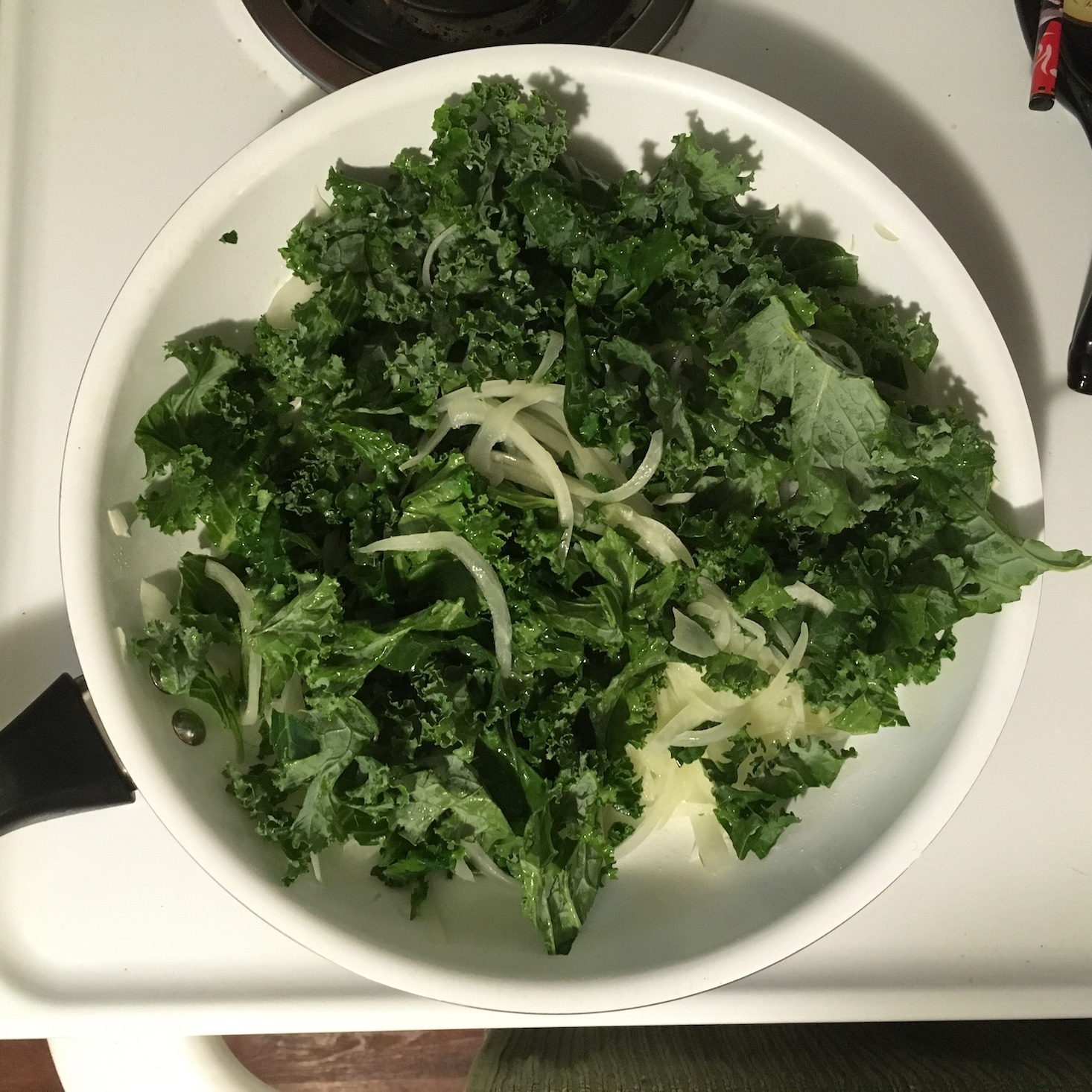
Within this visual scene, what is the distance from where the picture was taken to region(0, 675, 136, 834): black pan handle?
902 mm

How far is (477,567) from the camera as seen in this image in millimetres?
876

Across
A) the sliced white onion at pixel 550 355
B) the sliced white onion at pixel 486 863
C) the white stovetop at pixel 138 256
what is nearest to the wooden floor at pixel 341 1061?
the white stovetop at pixel 138 256

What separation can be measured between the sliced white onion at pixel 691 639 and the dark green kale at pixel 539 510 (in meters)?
0.02

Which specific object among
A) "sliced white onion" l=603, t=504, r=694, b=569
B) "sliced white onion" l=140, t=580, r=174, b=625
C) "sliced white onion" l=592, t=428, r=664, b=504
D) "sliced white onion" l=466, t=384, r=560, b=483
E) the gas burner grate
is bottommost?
"sliced white onion" l=140, t=580, r=174, b=625

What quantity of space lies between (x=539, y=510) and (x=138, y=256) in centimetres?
59

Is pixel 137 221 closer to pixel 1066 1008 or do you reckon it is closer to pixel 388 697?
pixel 388 697

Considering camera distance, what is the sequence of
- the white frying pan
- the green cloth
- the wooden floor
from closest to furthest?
the white frying pan < the green cloth < the wooden floor

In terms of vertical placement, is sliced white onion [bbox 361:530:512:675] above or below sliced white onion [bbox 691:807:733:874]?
above

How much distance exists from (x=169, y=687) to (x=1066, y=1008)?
1.04 m

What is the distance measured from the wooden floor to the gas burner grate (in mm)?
1358

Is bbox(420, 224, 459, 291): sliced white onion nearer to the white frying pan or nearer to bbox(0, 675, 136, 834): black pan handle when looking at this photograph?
the white frying pan

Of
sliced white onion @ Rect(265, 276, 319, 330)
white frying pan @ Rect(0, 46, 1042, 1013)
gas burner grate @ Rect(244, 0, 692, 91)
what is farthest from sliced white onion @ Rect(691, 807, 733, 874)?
gas burner grate @ Rect(244, 0, 692, 91)

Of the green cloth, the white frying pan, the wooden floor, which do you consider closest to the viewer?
the white frying pan

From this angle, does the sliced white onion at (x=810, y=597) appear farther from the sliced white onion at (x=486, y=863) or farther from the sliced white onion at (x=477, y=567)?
the sliced white onion at (x=486, y=863)
